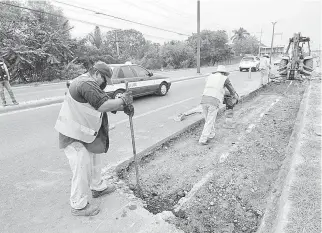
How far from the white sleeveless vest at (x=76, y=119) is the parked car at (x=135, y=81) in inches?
197

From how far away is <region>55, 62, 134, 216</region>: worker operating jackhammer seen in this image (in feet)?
8.36

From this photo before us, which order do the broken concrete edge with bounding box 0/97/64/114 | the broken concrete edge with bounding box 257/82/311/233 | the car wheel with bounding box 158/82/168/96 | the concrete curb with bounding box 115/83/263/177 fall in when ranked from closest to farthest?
the broken concrete edge with bounding box 257/82/311/233 → the concrete curb with bounding box 115/83/263/177 → the broken concrete edge with bounding box 0/97/64/114 → the car wheel with bounding box 158/82/168/96

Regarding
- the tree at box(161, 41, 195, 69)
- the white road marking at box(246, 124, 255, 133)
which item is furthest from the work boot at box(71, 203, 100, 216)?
the tree at box(161, 41, 195, 69)

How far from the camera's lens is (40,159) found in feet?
14.1

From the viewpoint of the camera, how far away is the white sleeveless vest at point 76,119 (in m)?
2.60

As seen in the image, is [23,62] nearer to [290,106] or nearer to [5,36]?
[5,36]

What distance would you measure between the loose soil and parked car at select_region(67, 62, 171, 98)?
3.36 m

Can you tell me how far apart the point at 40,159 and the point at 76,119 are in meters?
2.23

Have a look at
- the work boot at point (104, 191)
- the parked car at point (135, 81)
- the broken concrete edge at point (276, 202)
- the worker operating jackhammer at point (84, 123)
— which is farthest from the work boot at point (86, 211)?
the parked car at point (135, 81)

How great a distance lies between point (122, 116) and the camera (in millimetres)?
7215

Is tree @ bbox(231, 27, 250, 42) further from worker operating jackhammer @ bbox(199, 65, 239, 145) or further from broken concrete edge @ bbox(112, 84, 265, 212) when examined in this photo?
worker operating jackhammer @ bbox(199, 65, 239, 145)

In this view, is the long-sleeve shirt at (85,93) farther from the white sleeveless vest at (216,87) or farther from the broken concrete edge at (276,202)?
the white sleeveless vest at (216,87)

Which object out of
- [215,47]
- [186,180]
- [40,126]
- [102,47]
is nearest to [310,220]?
[186,180]

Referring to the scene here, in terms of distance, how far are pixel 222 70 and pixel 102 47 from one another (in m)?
25.0
